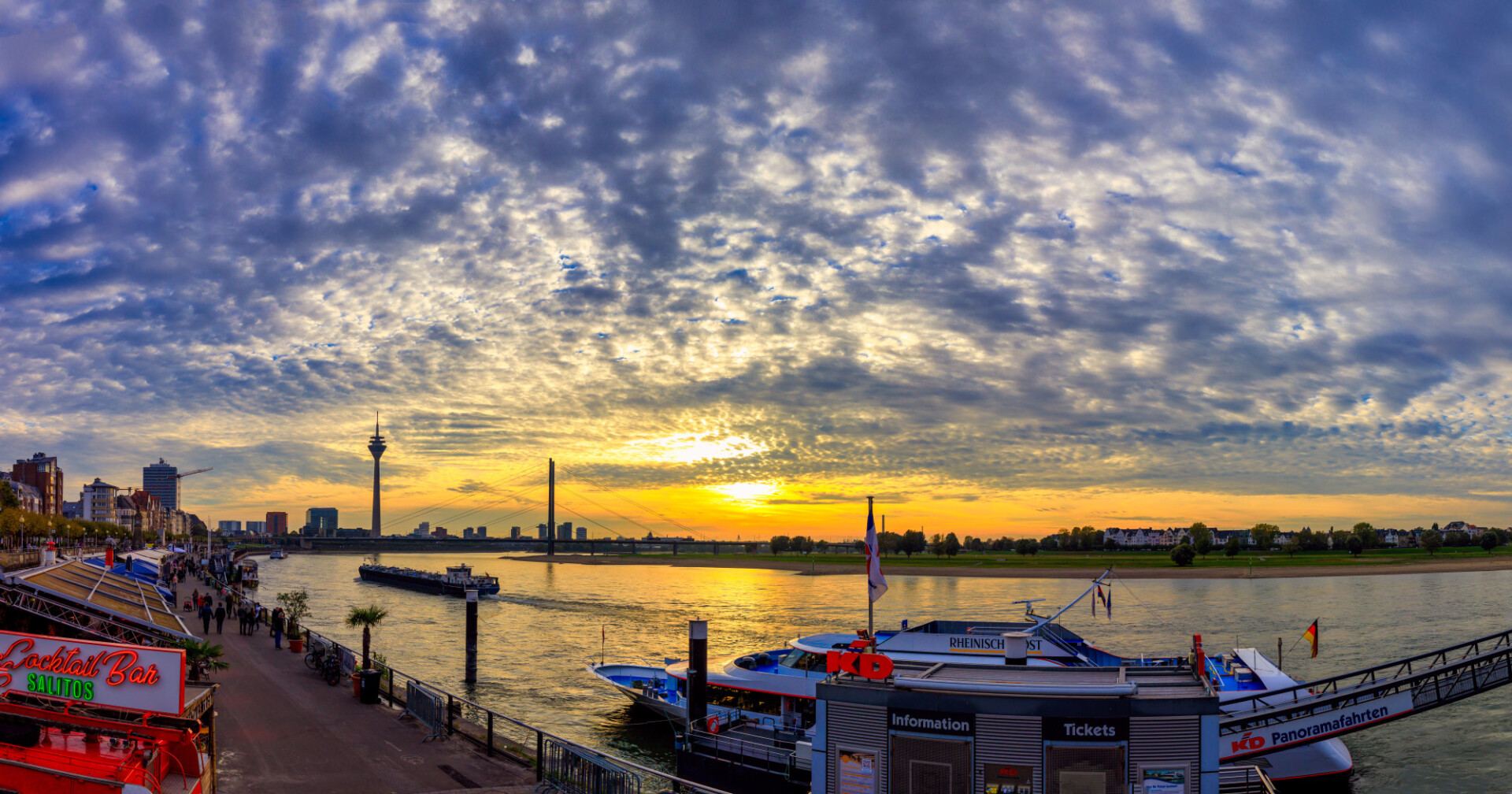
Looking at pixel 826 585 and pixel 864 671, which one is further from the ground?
pixel 864 671

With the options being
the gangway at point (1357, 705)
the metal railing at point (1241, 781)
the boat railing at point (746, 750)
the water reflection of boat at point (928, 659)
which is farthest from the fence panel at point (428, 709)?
the gangway at point (1357, 705)

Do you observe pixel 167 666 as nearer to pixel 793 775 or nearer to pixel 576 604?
pixel 793 775

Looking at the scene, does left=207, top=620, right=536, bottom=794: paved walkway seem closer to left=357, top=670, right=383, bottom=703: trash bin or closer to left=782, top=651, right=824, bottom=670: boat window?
left=357, top=670, right=383, bottom=703: trash bin

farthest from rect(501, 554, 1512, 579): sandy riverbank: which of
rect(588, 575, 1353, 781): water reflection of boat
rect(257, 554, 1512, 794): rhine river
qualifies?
rect(588, 575, 1353, 781): water reflection of boat

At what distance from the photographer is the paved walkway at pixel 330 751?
20.0 m

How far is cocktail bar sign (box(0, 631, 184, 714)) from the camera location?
1720 centimetres

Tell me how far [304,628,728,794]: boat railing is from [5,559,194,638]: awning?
6.64m

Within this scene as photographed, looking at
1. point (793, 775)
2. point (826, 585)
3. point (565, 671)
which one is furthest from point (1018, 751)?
point (826, 585)

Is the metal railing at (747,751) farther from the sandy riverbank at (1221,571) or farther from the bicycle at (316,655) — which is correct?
the sandy riverbank at (1221,571)

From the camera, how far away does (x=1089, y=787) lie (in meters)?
13.7

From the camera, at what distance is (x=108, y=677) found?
17.2m

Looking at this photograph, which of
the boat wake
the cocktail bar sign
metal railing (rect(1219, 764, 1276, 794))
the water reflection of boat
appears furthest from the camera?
the boat wake

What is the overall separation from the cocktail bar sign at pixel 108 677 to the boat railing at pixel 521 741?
6764 mm

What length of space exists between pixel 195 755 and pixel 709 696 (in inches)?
812
